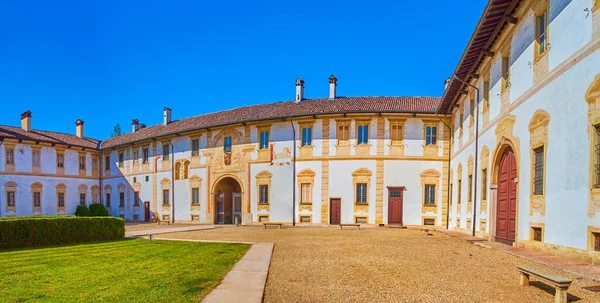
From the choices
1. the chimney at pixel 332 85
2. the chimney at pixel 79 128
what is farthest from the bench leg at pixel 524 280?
the chimney at pixel 79 128

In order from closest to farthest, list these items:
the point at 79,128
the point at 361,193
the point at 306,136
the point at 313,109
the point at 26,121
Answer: the point at 361,193
the point at 306,136
the point at 313,109
the point at 26,121
the point at 79,128

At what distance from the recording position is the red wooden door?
1227 centimetres

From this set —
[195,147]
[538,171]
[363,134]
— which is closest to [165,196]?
[195,147]

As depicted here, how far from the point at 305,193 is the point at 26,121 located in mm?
28958

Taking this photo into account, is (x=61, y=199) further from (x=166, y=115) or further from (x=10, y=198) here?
(x=166, y=115)

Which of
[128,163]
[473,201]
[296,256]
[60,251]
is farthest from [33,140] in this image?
[473,201]

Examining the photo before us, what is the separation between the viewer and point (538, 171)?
10617mm

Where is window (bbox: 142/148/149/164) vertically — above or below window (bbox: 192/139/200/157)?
below

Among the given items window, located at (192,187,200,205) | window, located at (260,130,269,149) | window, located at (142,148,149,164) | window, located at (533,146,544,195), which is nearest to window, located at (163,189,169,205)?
window, located at (192,187,200,205)

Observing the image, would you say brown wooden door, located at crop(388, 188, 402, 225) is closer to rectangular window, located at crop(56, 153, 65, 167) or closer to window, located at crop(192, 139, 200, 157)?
window, located at crop(192, 139, 200, 157)

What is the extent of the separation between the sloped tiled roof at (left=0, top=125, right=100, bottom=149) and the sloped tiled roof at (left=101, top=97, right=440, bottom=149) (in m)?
10.6

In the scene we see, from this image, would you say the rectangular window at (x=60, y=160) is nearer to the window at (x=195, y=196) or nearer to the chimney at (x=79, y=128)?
the chimney at (x=79, y=128)

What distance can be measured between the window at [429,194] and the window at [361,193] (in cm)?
372

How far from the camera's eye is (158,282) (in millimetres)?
6430
